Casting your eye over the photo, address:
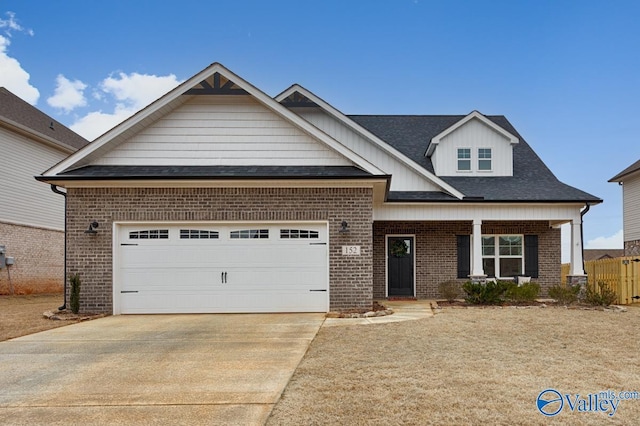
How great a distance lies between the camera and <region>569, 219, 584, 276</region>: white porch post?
15547 mm

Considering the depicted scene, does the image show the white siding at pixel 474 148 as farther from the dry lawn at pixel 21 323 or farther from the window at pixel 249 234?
the dry lawn at pixel 21 323

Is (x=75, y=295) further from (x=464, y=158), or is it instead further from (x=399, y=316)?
(x=464, y=158)

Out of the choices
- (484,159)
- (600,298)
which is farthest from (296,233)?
(484,159)

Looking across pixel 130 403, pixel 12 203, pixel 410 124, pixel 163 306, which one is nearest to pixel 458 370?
pixel 130 403

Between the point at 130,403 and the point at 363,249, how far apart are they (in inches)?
311

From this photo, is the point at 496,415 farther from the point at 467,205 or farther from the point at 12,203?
the point at 12,203

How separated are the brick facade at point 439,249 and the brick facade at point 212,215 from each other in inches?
195

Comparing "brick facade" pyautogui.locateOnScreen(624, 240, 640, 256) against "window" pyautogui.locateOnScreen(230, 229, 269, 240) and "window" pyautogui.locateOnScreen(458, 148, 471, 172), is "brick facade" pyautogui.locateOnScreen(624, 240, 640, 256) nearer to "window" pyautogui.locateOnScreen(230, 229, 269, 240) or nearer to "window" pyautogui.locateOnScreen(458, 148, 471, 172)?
"window" pyautogui.locateOnScreen(458, 148, 471, 172)

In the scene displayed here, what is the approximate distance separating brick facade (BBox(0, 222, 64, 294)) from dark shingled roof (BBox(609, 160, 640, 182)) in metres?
27.7

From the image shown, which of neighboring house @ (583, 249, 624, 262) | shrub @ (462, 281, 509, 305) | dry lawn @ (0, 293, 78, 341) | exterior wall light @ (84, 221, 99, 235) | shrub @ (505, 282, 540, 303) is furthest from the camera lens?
neighboring house @ (583, 249, 624, 262)

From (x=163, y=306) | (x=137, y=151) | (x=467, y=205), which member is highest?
(x=137, y=151)

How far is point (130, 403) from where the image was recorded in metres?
5.17

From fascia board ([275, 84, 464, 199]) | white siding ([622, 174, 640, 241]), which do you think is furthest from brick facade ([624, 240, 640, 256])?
fascia board ([275, 84, 464, 199])

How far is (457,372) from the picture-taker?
6207mm
